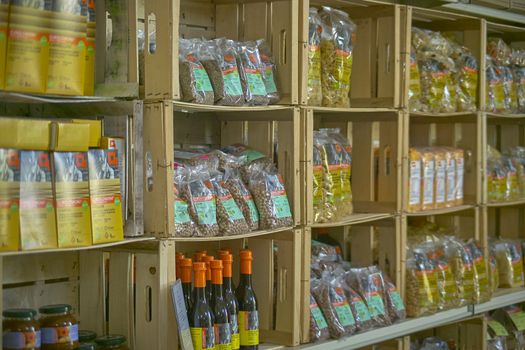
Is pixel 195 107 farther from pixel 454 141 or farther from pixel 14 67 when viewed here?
pixel 454 141

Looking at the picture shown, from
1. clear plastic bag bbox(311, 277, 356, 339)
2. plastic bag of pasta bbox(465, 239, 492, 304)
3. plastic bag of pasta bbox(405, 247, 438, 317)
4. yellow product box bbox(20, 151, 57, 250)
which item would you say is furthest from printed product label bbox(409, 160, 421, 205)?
yellow product box bbox(20, 151, 57, 250)

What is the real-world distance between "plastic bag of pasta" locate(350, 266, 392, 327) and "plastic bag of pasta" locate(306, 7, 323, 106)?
0.76 meters

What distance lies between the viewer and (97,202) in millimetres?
2824

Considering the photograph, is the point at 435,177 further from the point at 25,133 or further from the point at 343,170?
the point at 25,133

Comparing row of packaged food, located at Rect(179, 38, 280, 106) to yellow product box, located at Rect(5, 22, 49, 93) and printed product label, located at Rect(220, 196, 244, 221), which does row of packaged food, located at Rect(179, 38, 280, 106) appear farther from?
yellow product box, located at Rect(5, 22, 49, 93)

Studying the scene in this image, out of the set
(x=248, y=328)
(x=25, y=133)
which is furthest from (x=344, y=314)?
(x=25, y=133)

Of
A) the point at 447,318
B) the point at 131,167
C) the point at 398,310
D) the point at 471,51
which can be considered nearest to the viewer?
the point at 131,167

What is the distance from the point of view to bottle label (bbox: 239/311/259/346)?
3.36 metres

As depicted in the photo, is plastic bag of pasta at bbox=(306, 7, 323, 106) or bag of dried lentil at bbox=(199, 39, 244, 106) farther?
plastic bag of pasta at bbox=(306, 7, 323, 106)

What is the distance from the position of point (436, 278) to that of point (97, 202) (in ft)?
6.48

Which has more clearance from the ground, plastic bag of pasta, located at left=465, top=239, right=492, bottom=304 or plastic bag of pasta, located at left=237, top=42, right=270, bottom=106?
plastic bag of pasta, located at left=237, top=42, right=270, bottom=106

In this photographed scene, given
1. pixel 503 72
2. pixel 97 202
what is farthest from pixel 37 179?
pixel 503 72

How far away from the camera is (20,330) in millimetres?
2672

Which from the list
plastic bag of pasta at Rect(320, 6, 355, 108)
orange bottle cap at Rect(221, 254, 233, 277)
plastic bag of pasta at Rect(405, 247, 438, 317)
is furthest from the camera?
plastic bag of pasta at Rect(405, 247, 438, 317)
